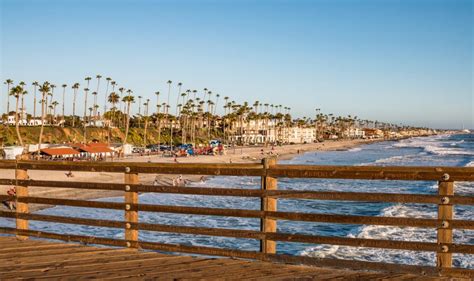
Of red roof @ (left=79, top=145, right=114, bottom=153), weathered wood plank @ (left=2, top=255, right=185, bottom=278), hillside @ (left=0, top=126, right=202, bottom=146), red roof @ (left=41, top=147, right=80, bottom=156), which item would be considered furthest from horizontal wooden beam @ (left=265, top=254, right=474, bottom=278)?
hillside @ (left=0, top=126, right=202, bottom=146)

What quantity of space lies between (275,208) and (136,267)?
1.63m

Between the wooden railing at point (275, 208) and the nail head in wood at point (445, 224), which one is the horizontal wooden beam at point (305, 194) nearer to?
the wooden railing at point (275, 208)

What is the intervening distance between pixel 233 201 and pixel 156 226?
64.2ft

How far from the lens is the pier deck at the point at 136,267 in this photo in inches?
188

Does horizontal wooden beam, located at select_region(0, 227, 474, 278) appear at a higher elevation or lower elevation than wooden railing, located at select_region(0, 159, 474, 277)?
lower

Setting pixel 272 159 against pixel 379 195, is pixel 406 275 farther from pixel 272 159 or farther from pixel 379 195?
pixel 272 159

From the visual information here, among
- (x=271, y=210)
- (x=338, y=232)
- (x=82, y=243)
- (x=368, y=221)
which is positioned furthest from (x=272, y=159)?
(x=338, y=232)

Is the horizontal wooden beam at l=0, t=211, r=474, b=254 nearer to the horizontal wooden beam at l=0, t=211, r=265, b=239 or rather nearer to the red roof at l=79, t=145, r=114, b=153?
the horizontal wooden beam at l=0, t=211, r=265, b=239

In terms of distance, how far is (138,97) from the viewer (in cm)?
14988

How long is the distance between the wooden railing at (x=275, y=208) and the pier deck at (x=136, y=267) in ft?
0.42

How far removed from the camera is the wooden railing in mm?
4738

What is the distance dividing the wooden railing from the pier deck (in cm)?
13

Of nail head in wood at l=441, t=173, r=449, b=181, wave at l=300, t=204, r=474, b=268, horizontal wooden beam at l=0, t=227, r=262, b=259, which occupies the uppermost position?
nail head in wood at l=441, t=173, r=449, b=181

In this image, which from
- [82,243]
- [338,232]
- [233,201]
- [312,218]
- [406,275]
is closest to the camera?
[406,275]
